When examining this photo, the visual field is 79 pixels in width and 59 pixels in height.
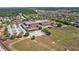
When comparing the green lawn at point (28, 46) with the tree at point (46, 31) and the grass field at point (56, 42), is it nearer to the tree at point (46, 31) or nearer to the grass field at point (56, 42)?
the grass field at point (56, 42)

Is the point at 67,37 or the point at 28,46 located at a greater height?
the point at 67,37

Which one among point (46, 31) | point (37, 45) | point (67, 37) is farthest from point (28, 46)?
point (67, 37)

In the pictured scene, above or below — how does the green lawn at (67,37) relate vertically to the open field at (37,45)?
above

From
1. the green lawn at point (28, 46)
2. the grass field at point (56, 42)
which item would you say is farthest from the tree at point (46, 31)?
the green lawn at point (28, 46)

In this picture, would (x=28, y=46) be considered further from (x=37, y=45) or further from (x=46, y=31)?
(x=46, y=31)
